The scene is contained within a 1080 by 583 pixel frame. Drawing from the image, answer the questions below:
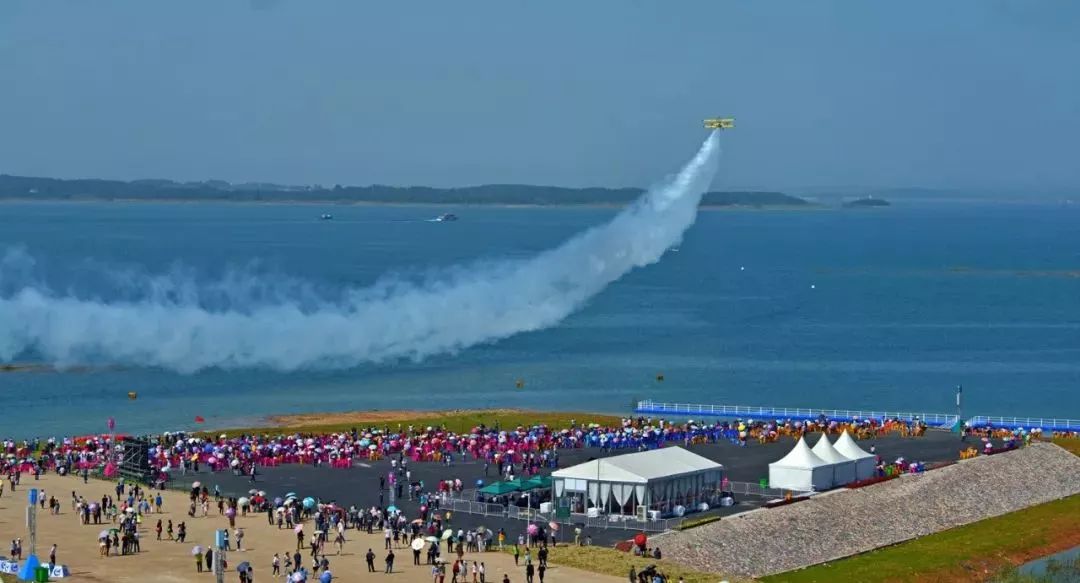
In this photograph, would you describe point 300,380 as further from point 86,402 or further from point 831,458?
point 831,458

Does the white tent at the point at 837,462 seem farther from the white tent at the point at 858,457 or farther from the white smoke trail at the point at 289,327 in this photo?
the white smoke trail at the point at 289,327

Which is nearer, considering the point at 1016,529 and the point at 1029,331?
the point at 1016,529

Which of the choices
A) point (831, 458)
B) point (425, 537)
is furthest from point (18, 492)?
point (831, 458)

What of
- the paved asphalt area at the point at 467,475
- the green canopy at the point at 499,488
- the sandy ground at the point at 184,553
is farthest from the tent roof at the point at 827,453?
the sandy ground at the point at 184,553

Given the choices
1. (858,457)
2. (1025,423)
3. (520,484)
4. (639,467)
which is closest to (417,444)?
(520,484)

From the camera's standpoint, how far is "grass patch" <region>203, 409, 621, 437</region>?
83312mm

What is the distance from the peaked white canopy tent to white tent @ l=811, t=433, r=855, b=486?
7.09m

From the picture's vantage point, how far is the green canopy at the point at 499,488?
5825cm

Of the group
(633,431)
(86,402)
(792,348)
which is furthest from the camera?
(792,348)

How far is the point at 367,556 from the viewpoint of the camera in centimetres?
4862

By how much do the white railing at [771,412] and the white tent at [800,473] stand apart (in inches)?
961

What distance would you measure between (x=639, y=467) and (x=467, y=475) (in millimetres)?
9415

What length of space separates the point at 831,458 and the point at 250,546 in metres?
23.3

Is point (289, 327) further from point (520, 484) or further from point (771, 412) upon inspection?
point (520, 484)
